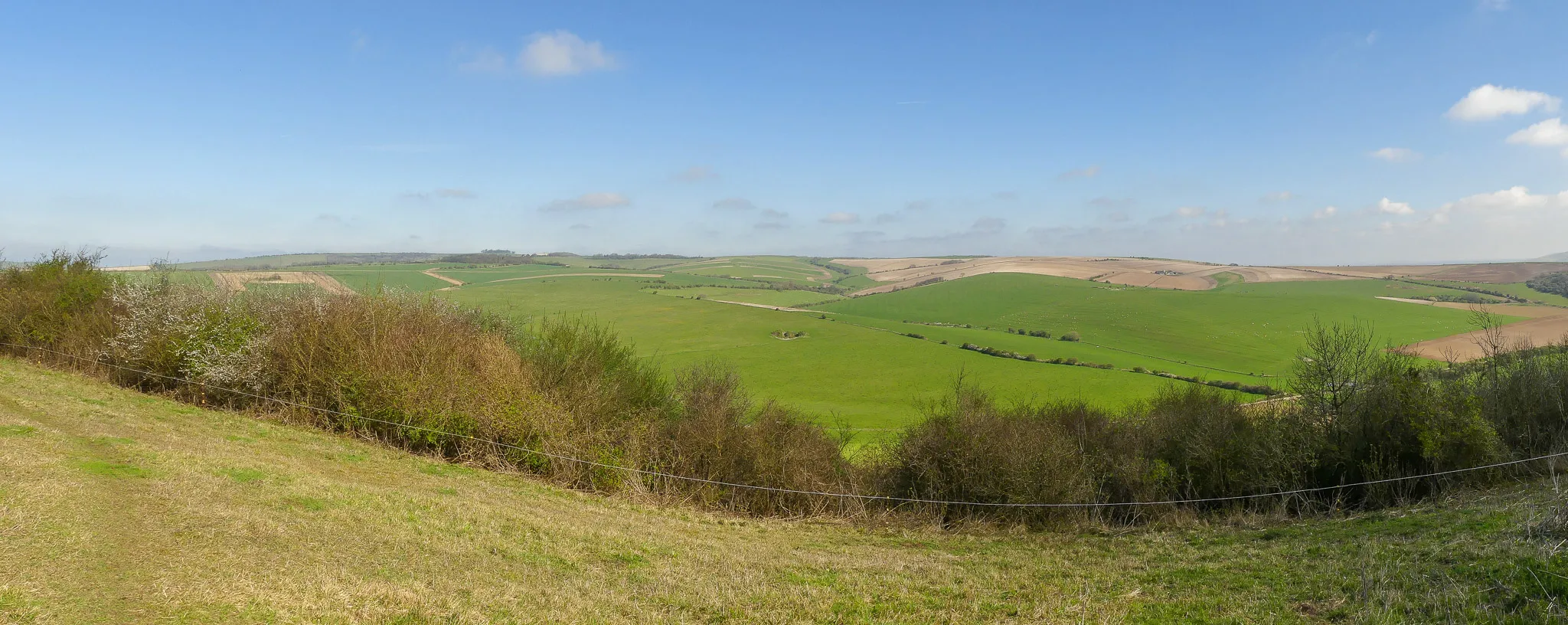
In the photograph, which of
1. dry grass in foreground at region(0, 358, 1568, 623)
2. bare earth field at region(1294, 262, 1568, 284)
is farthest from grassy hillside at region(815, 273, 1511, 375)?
dry grass in foreground at region(0, 358, 1568, 623)

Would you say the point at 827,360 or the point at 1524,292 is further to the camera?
the point at 1524,292

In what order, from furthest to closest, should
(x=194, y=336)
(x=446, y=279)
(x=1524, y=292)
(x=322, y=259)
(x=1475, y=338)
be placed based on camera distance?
1. (x=322, y=259)
2. (x=446, y=279)
3. (x=1524, y=292)
4. (x=1475, y=338)
5. (x=194, y=336)

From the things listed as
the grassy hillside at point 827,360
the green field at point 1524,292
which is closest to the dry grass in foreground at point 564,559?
the grassy hillside at point 827,360

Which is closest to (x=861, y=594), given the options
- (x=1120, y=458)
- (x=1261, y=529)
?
(x=1261, y=529)

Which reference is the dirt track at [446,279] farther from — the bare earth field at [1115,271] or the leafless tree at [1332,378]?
the leafless tree at [1332,378]

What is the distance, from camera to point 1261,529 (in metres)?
14.6

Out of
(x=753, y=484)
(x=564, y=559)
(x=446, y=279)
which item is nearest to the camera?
(x=564, y=559)

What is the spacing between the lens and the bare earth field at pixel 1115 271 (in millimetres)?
119375

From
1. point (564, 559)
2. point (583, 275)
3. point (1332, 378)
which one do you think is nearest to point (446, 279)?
point (583, 275)

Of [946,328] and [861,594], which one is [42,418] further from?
[946,328]

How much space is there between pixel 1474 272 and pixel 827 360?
376 ft

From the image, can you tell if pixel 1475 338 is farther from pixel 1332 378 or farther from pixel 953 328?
pixel 953 328

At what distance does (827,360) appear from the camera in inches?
2650

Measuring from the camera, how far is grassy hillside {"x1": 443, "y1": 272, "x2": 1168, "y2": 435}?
171 ft
